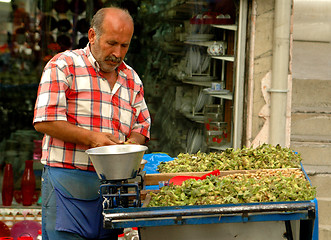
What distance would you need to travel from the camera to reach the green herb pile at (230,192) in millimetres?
2883

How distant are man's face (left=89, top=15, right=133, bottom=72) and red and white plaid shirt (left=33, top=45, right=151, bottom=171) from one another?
8 cm

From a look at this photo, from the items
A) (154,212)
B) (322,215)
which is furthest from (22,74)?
(154,212)

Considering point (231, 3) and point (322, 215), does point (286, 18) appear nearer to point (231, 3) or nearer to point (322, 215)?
point (231, 3)

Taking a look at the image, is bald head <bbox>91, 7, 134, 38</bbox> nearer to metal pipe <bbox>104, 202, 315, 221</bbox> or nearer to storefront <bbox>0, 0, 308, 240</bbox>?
metal pipe <bbox>104, 202, 315, 221</bbox>

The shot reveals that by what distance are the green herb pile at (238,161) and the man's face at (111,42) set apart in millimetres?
1046

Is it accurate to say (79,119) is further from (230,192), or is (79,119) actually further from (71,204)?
(230,192)

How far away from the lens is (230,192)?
9.78 feet

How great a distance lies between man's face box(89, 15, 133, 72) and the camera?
302 cm

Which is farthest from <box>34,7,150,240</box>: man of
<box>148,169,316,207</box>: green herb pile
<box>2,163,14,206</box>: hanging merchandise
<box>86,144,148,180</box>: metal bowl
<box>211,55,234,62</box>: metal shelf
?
<box>2,163,14,206</box>: hanging merchandise

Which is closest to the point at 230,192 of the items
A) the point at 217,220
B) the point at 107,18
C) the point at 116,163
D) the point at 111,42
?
the point at 217,220

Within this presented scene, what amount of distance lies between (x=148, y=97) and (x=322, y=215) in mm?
2267

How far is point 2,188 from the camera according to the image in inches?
236

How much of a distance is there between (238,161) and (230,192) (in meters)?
0.88

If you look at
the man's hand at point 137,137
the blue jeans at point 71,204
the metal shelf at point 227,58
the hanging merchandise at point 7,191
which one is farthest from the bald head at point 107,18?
the hanging merchandise at point 7,191
